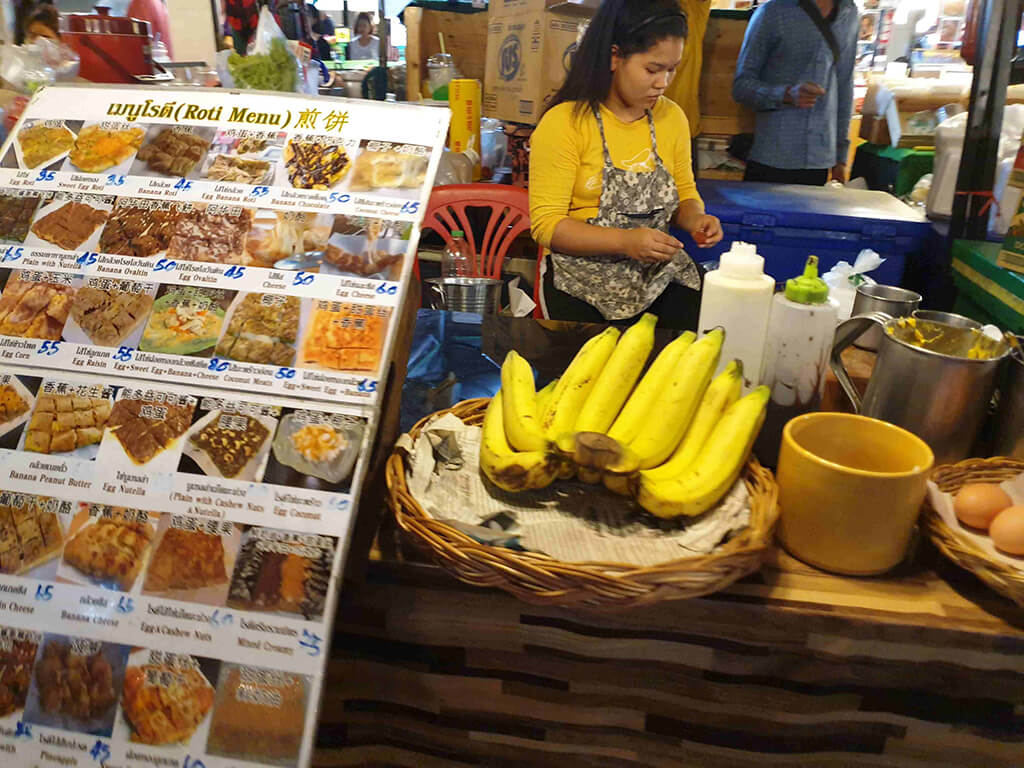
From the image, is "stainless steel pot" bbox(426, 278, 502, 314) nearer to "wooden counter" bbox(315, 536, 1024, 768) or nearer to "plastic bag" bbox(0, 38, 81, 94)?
"plastic bag" bbox(0, 38, 81, 94)

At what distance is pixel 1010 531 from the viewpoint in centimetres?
82

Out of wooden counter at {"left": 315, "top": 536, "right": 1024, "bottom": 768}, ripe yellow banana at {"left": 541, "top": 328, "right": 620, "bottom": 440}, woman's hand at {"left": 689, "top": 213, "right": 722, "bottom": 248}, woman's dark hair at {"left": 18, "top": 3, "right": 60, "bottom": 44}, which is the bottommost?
wooden counter at {"left": 315, "top": 536, "right": 1024, "bottom": 768}

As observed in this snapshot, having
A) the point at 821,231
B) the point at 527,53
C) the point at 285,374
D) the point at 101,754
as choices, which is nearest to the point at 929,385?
the point at 285,374

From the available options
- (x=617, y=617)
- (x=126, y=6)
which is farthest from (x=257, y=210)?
(x=126, y=6)

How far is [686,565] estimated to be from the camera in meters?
0.74

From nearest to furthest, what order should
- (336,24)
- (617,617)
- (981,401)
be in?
(617,617) → (981,401) → (336,24)

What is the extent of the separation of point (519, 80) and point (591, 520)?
2.73m

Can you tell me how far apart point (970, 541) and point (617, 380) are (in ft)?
1.57

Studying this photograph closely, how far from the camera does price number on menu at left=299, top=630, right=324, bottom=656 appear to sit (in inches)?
27.7

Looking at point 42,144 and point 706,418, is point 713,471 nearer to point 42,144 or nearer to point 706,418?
point 706,418

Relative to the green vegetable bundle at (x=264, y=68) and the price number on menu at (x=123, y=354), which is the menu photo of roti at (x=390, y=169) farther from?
the green vegetable bundle at (x=264, y=68)

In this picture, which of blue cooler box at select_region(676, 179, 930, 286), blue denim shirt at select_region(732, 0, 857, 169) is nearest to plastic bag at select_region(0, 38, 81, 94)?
blue cooler box at select_region(676, 179, 930, 286)

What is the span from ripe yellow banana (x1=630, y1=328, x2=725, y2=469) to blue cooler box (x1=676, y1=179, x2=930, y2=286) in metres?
2.02

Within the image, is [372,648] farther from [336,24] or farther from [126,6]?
[336,24]
